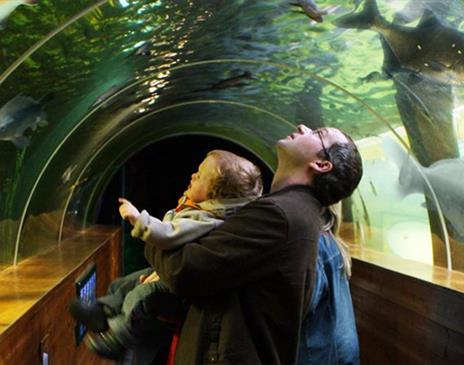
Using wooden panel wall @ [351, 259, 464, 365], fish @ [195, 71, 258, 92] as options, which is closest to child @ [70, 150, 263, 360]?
wooden panel wall @ [351, 259, 464, 365]

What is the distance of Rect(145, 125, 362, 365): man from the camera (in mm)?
2398

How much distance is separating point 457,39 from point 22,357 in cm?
396

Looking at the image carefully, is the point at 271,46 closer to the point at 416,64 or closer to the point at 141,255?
Answer: the point at 416,64

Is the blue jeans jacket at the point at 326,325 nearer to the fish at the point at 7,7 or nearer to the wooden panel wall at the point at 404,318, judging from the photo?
the wooden panel wall at the point at 404,318

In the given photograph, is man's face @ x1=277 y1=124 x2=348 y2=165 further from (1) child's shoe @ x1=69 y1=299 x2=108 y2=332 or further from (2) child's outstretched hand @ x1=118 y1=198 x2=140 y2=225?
(1) child's shoe @ x1=69 y1=299 x2=108 y2=332

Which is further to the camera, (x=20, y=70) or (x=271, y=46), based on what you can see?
(x=271, y=46)

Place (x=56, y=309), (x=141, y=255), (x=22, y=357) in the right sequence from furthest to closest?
(x=141, y=255), (x=56, y=309), (x=22, y=357)

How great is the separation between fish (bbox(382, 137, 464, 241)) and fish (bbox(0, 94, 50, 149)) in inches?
154

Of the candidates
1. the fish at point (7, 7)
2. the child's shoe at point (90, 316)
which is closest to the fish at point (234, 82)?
the fish at point (7, 7)

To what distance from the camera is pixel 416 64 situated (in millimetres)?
5246

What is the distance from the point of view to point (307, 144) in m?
2.86

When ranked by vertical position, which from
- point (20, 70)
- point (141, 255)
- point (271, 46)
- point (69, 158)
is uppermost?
point (20, 70)

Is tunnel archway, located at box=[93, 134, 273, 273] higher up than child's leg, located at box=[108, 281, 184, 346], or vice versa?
child's leg, located at box=[108, 281, 184, 346]

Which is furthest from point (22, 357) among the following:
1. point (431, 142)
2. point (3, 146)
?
point (431, 142)
